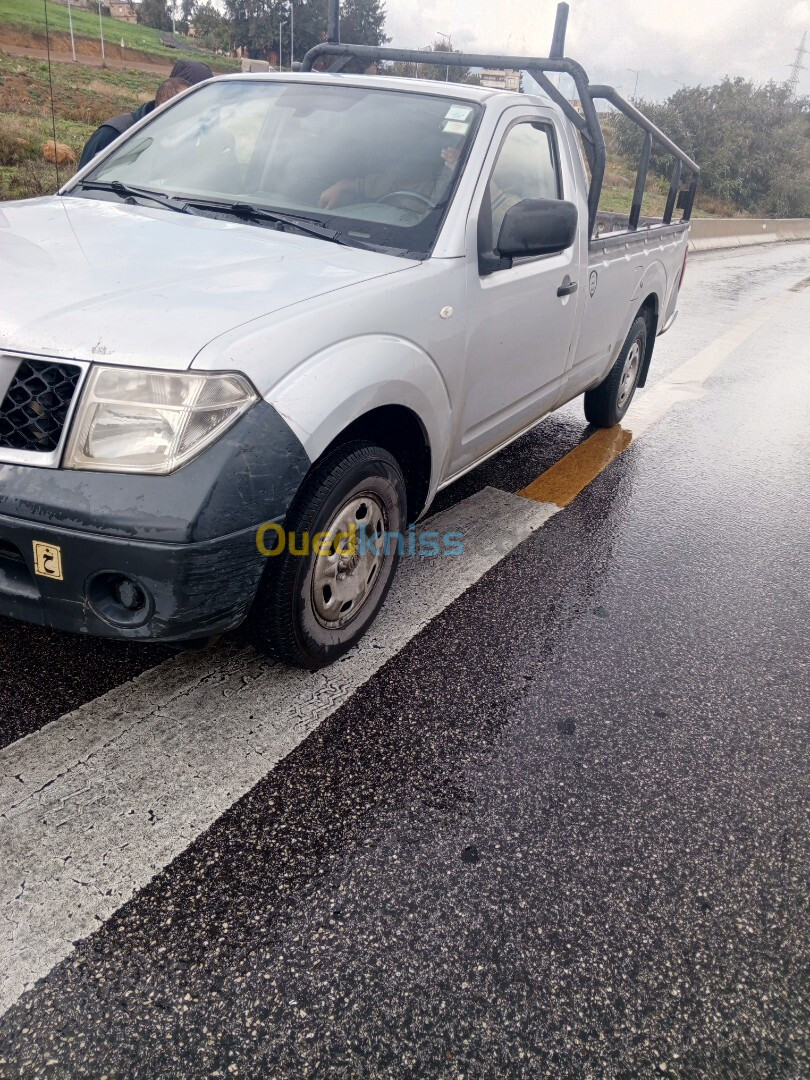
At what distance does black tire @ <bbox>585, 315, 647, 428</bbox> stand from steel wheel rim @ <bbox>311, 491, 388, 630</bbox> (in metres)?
2.95

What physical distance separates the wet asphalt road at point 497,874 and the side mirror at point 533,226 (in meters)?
1.29

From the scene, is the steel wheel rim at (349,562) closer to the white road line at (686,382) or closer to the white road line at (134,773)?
the white road line at (134,773)

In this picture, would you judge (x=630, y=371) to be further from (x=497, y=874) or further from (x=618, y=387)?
(x=497, y=874)

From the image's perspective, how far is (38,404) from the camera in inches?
77.9

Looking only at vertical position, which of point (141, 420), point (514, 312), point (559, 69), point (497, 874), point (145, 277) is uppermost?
point (559, 69)

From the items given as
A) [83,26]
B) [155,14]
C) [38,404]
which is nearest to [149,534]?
[38,404]

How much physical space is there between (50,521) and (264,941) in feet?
3.38

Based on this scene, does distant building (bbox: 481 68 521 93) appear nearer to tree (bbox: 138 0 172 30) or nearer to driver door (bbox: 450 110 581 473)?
driver door (bbox: 450 110 581 473)

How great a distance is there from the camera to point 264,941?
5.69ft

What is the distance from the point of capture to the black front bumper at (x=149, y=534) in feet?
6.31

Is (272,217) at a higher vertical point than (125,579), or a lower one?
higher

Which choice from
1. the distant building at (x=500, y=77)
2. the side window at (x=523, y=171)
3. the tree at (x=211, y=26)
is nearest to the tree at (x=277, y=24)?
the tree at (x=211, y=26)

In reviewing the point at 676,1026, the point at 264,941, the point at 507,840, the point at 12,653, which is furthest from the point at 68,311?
the point at 676,1026

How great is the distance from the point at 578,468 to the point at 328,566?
268 centimetres
